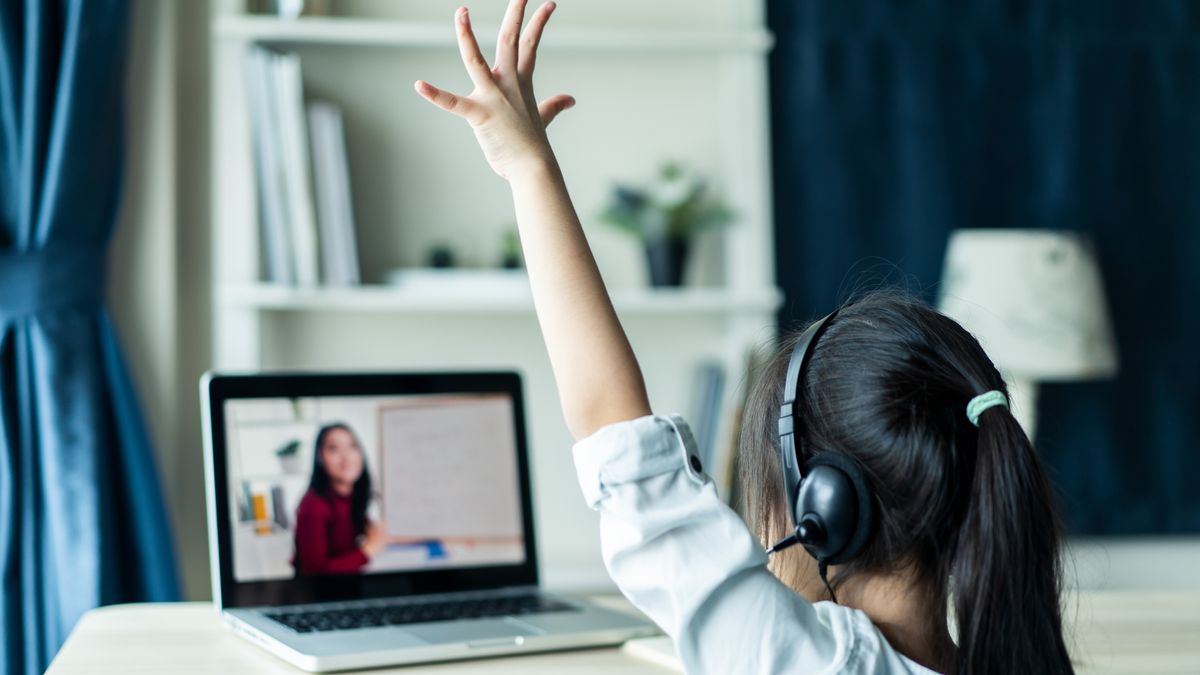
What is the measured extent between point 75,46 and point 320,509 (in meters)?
1.10

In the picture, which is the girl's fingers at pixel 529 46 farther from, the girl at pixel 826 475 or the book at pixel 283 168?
the book at pixel 283 168

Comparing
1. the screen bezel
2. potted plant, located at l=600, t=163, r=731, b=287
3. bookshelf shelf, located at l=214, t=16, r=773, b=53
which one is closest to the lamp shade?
potted plant, located at l=600, t=163, r=731, b=287

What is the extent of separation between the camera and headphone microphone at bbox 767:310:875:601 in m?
0.73

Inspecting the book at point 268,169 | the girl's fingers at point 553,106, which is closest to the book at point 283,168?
the book at point 268,169

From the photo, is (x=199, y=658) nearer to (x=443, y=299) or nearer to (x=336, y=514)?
(x=336, y=514)

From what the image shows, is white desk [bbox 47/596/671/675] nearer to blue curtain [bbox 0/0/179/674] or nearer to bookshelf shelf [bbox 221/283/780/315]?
blue curtain [bbox 0/0/179/674]

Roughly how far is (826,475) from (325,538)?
2.08ft

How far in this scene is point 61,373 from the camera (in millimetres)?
1883

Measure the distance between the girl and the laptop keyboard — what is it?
1.41ft

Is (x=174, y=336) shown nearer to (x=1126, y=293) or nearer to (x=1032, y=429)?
(x=1032, y=429)

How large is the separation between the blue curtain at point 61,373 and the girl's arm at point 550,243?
1338 millimetres

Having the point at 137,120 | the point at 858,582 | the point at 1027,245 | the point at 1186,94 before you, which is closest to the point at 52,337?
the point at 137,120

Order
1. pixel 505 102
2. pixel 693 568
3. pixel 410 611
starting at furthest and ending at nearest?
pixel 410 611 < pixel 505 102 < pixel 693 568

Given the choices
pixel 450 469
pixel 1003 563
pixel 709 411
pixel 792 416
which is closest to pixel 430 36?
pixel 709 411
